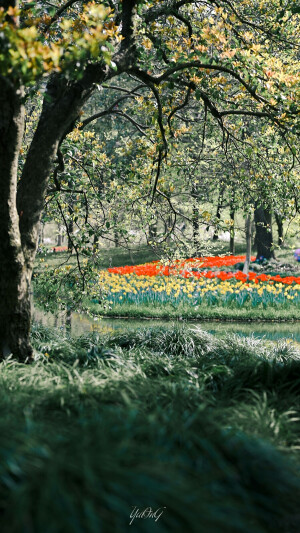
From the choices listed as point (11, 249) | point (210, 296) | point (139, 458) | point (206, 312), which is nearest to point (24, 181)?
point (11, 249)

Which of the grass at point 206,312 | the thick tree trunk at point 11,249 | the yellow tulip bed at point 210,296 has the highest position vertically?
the thick tree trunk at point 11,249

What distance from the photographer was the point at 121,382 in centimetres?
375

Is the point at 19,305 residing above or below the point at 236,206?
below

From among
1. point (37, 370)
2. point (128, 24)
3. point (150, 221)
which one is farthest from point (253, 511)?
point (150, 221)

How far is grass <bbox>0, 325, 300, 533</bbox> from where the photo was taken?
1926 mm

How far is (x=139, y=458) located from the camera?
7.31 feet

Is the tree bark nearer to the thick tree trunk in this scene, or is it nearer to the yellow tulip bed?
the thick tree trunk

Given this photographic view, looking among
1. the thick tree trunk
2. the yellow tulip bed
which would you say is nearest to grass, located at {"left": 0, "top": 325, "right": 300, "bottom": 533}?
the thick tree trunk

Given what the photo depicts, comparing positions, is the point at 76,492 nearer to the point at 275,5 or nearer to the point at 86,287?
the point at 86,287

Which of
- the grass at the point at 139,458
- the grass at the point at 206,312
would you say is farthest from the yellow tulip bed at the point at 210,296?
the grass at the point at 139,458

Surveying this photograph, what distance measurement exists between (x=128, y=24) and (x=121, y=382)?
351 centimetres

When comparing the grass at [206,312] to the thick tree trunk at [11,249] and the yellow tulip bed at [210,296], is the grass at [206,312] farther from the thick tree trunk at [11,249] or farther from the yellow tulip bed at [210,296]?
the thick tree trunk at [11,249]

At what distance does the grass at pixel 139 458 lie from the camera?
1.93 metres

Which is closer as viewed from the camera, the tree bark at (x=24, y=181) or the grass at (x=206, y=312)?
the tree bark at (x=24, y=181)
